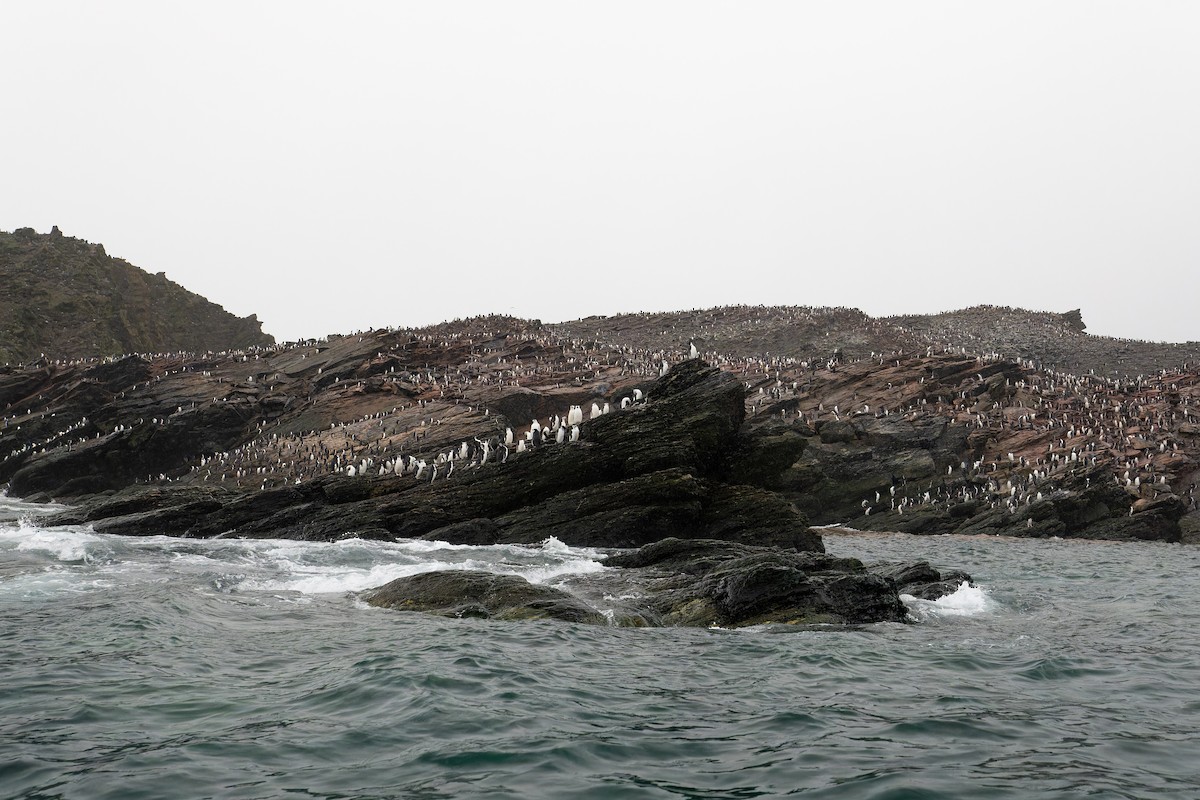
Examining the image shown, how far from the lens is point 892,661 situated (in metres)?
11.7

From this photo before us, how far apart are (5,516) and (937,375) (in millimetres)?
62353

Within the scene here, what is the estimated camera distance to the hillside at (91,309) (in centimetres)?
9688

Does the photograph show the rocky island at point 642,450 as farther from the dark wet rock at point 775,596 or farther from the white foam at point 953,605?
the white foam at point 953,605

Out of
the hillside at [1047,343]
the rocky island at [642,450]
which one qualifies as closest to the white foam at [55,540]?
the rocky island at [642,450]

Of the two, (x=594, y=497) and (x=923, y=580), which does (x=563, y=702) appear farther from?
(x=594, y=497)

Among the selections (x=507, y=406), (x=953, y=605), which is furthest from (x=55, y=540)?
(x=507, y=406)

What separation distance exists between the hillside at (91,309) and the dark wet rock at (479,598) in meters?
93.2

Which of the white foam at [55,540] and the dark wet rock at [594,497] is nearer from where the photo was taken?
the white foam at [55,540]

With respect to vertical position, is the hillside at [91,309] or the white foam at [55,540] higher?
the hillside at [91,309]

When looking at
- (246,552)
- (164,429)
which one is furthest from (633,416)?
(164,429)

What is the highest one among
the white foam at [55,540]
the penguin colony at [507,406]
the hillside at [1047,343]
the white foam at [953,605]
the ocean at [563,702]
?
the hillside at [1047,343]

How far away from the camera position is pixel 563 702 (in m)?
9.22

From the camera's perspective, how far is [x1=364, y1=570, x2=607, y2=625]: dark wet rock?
47.9ft

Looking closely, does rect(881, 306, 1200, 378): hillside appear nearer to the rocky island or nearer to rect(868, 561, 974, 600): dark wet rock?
the rocky island
